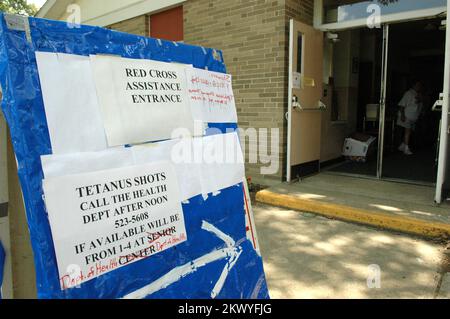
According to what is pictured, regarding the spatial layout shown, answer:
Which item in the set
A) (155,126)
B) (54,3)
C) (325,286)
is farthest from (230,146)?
(54,3)

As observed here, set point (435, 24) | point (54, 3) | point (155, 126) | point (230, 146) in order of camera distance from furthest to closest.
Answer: point (54, 3) < point (435, 24) < point (230, 146) < point (155, 126)

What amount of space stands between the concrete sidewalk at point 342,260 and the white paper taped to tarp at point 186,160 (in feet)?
4.32

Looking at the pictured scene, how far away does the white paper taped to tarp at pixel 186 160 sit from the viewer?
4.53 feet

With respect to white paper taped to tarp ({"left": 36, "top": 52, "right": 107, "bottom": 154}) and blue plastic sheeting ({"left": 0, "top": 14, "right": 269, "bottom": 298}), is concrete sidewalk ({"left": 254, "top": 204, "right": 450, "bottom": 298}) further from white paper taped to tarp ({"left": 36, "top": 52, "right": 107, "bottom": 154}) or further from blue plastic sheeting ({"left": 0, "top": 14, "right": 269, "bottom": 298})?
white paper taped to tarp ({"left": 36, "top": 52, "right": 107, "bottom": 154})

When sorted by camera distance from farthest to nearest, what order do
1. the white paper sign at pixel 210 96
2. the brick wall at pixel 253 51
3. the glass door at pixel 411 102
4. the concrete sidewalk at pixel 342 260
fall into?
the glass door at pixel 411 102 → the brick wall at pixel 253 51 → the concrete sidewalk at pixel 342 260 → the white paper sign at pixel 210 96

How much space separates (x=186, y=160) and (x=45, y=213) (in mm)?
688

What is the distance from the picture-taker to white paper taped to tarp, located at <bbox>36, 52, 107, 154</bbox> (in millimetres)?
1358

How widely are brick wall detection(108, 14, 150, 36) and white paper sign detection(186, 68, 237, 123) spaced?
685cm

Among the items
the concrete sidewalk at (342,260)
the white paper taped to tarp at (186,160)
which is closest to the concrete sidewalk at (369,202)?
the concrete sidewalk at (342,260)

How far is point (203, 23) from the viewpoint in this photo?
22.6 ft

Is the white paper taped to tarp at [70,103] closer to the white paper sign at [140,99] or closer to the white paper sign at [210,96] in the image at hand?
the white paper sign at [140,99]
